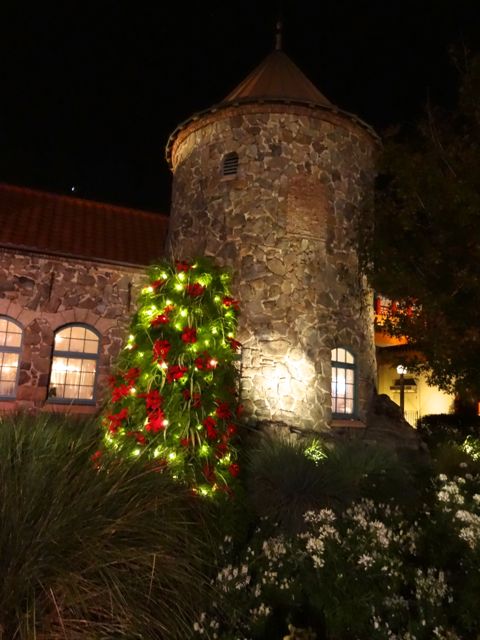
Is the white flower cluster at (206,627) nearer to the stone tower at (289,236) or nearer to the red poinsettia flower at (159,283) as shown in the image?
the red poinsettia flower at (159,283)

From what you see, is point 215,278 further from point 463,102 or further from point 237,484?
point 463,102

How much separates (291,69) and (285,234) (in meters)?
4.21

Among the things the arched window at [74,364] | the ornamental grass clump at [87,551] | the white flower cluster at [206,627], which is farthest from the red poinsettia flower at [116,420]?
the arched window at [74,364]

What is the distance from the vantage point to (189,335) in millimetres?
6062

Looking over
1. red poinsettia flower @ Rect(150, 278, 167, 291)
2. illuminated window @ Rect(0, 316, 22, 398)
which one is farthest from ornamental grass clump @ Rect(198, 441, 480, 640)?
illuminated window @ Rect(0, 316, 22, 398)

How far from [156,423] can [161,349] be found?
0.85 metres

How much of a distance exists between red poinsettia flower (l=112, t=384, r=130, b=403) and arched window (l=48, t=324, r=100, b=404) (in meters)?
4.73

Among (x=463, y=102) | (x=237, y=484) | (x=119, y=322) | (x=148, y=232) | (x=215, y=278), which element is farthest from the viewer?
(x=148, y=232)

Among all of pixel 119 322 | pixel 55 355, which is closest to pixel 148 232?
pixel 119 322

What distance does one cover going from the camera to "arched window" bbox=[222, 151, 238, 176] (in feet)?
34.2

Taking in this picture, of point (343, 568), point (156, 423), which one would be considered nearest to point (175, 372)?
point (156, 423)

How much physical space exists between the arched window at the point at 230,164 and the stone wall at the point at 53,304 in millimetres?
2917

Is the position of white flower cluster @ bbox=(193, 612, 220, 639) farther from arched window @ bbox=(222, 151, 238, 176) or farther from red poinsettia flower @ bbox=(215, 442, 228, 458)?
arched window @ bbox=(222, 151, 238, 176)

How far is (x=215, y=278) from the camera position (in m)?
6.77
